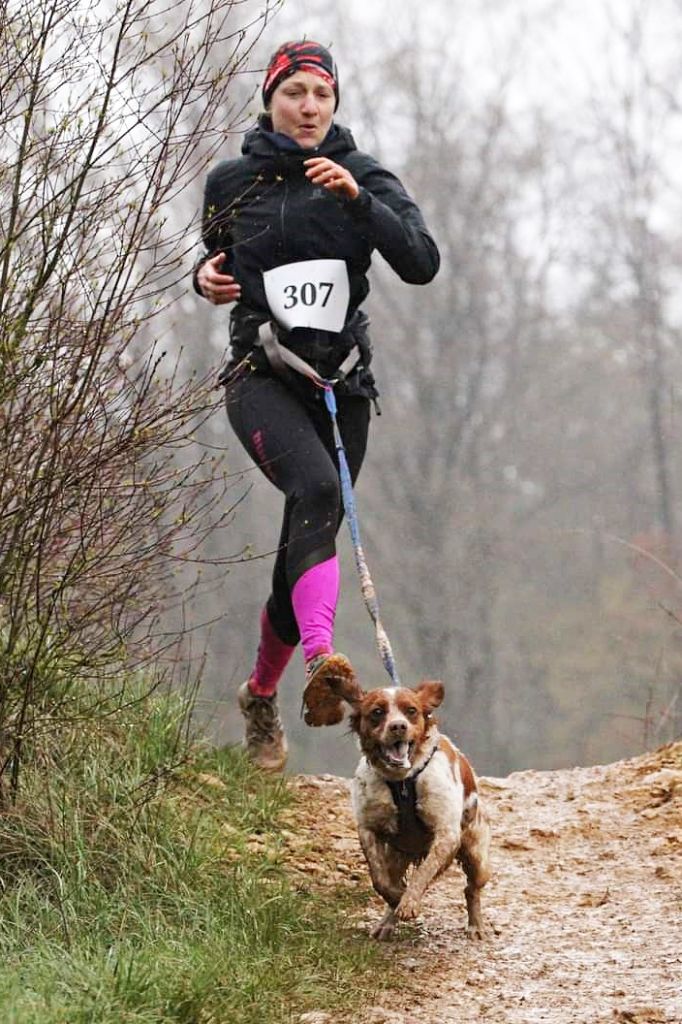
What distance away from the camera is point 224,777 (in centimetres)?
559

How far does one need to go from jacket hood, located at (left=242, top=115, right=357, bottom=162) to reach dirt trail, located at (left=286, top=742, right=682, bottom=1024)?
2478 millimetres

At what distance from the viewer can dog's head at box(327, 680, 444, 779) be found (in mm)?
4055

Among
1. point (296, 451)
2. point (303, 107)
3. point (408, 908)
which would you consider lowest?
point (408, 908)

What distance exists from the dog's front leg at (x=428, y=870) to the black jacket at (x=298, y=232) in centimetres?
175

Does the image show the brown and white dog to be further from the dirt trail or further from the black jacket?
the black jacket

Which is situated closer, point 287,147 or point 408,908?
point 408,908

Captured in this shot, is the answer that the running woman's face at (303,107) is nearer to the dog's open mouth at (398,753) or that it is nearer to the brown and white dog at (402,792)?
the brown and white dog at (402,792)

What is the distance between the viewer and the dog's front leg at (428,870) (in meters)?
3.98

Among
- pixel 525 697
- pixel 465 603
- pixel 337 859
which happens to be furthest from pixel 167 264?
pixel 525 697

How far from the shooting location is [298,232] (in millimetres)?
4969

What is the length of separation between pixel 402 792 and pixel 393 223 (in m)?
1.91

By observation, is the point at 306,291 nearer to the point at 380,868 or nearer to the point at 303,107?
the point at 303,107

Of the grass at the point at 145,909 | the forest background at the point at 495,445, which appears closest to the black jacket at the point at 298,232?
the grass at the point at 145,909

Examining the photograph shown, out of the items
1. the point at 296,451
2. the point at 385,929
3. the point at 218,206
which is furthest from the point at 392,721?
the point at 218,206
